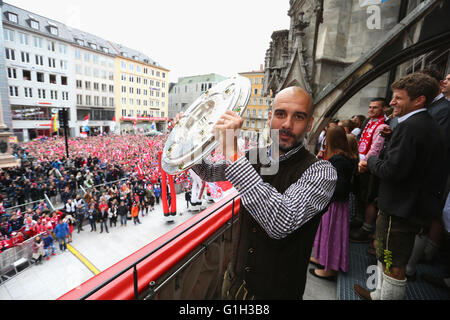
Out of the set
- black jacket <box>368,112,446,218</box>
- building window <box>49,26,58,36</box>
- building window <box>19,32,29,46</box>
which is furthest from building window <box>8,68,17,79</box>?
black jacket <box>368,112,446,218</box>

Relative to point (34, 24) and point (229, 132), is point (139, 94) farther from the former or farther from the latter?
point (229, 132)

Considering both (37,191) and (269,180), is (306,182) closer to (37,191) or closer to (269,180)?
(269,180)

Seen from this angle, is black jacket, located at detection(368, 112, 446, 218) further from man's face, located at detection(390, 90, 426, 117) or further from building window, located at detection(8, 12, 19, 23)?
building window, located at detection(8, 12, 19, 23)

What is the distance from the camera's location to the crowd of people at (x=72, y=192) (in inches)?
276

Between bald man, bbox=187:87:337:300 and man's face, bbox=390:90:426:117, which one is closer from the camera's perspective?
bald man, bbox=187:87:337:300

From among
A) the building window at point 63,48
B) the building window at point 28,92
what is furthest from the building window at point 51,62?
the building window at point 28,92

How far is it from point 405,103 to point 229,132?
1696mm

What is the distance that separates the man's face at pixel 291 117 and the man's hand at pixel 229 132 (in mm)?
286

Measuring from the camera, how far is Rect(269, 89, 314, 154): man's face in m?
1.05

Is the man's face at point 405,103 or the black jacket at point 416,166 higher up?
the man's face at point 405,103

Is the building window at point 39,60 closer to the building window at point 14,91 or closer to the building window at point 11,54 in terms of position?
the building window at point 11,54

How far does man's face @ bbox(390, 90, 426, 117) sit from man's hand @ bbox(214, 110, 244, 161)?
1.63m

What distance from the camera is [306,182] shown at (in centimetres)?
93
